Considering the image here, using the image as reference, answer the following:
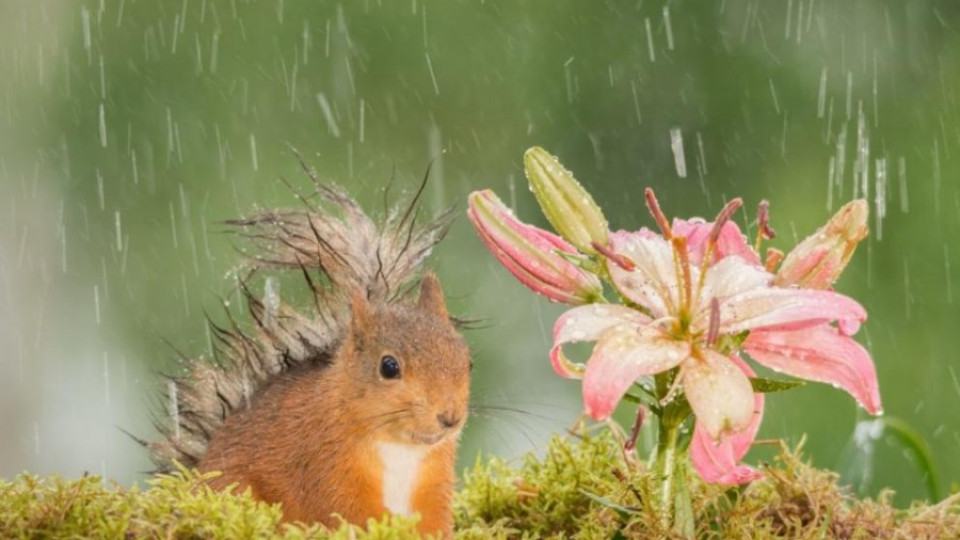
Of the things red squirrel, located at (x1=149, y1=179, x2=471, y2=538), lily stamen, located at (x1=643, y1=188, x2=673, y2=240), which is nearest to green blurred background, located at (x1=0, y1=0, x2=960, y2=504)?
red squirrel, located at (x1=149, y1=179, x2=471, y2=538)

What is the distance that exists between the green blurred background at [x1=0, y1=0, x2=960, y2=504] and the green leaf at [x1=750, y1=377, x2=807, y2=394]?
196cm

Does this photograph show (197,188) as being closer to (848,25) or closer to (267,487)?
(848,25)

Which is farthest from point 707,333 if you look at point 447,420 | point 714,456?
point 447,420

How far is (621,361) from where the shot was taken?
103cm

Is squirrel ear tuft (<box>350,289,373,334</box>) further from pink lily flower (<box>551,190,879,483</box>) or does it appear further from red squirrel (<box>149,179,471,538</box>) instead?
pink lily flower (<box>551,190,879,483</box>)

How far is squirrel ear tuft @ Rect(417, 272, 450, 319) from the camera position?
58.5 inches

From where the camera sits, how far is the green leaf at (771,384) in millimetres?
1067

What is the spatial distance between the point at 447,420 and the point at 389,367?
0.28 feet

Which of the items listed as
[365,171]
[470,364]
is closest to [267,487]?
[470,364]

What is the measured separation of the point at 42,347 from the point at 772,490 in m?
3.31

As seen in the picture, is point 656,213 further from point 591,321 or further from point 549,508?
point 549,508

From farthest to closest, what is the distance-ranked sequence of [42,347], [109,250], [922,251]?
[42,347], [109,250], [922,251]

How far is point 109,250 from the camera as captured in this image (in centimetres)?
393

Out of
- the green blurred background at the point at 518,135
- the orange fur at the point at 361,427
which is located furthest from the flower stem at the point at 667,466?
the green blurred background at the point at 518,135
